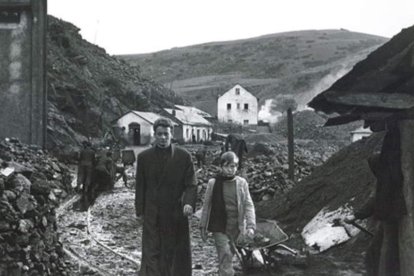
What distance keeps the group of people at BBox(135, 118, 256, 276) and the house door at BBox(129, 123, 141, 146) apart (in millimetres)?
51835

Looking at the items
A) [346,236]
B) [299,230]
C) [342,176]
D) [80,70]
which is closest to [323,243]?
[346,236]

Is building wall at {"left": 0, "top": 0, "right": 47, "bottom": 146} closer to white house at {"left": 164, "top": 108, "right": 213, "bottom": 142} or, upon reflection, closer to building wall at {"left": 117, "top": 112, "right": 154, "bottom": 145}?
building wall at {"left": 117, "top": 112, "right": 154, "bottom": 145}

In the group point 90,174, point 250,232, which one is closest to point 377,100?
point 250,232

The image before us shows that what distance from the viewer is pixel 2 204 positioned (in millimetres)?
7242

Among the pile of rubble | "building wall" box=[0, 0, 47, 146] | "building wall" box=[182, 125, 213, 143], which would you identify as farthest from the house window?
"building wall" box=[182, 125, 213, 143]

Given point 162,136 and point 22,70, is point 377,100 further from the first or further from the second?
point 22,70

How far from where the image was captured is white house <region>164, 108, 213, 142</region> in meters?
64.7

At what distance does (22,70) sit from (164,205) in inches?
533

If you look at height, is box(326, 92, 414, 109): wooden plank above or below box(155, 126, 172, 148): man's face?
above

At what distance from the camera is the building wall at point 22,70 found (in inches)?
715

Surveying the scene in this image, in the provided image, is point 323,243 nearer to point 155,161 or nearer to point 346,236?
point 346,236

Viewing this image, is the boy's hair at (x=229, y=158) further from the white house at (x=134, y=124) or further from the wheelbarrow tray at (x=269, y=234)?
the white house at (x=134, y=124)

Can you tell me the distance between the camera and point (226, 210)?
255 inches

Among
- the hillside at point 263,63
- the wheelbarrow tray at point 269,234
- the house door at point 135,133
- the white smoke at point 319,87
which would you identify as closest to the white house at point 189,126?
the house door at point 135,133
